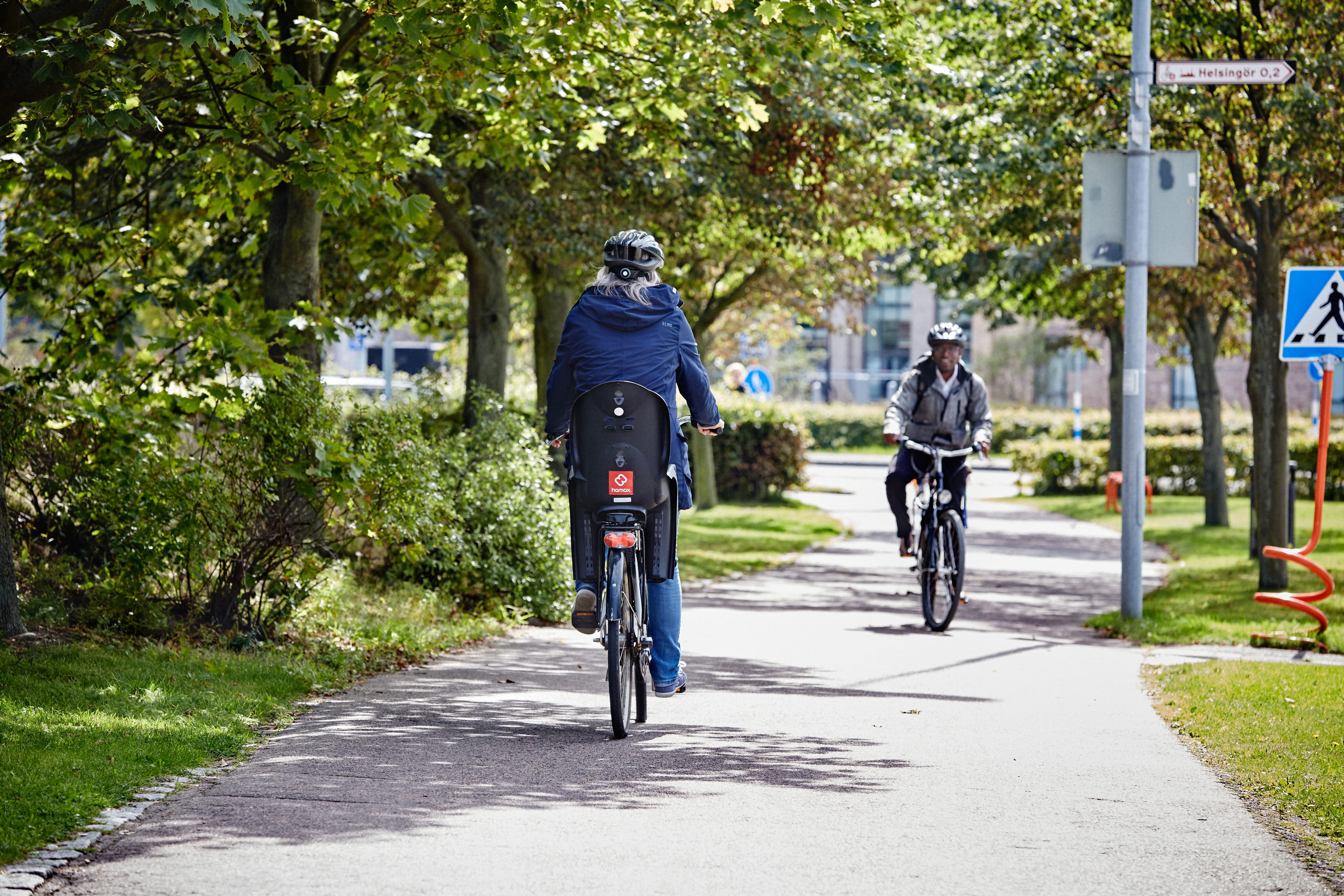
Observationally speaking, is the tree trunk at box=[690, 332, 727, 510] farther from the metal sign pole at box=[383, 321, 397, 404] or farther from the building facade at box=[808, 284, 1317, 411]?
the building facade at box=[808, 284, 1317, 411]

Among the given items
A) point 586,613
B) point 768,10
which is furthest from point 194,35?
point 768,10

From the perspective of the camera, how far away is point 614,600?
20.2 ft

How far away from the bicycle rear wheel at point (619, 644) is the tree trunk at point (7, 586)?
3.10 m

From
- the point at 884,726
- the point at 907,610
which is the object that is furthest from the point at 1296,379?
the point at 884,726

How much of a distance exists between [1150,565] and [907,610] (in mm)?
6192

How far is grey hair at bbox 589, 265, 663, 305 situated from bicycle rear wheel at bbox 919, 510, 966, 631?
4.75m

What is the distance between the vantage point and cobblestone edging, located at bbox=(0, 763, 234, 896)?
4.19 meters

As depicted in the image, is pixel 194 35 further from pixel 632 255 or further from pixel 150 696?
pixel 150 696

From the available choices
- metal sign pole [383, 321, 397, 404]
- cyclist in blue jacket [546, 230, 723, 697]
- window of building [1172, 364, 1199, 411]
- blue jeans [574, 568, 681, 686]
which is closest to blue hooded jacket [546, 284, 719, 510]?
cyclist in blue jacket [546, 230, 723, 697]

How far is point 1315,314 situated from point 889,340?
281ft

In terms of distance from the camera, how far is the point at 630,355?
634cm

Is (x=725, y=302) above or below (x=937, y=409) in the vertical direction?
above

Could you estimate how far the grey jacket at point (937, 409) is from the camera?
1076 cm

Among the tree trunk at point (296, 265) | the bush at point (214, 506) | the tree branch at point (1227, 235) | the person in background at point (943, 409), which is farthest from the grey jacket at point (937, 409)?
the tree branch at point (1227, 235)
